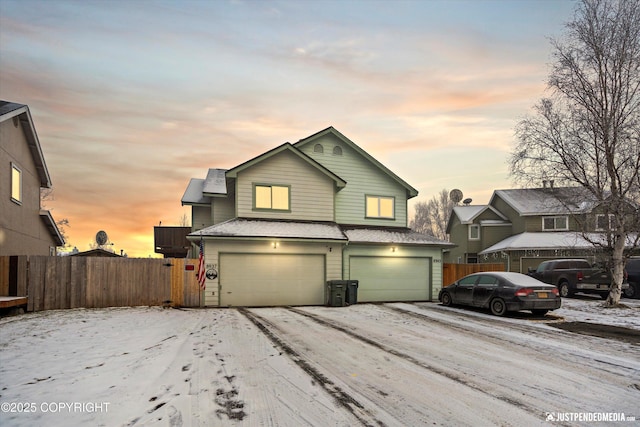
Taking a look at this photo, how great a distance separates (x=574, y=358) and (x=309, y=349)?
5137 mm

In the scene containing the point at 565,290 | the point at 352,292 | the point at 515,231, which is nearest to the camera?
the point at 352,292

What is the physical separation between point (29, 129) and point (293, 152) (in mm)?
11848

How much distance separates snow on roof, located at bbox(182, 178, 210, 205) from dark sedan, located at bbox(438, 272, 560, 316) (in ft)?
44.2

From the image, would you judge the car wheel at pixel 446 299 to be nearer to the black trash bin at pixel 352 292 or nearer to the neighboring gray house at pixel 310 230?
the neighboring gray house at pixel 310 230

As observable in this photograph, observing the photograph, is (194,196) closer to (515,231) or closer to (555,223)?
(515,231)

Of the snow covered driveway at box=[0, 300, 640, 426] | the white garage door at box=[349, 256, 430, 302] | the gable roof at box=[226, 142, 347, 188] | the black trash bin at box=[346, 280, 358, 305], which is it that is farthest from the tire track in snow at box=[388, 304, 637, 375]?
the gable roof at box=[226, 142, 347, 188]

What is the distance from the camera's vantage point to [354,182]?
20094mm

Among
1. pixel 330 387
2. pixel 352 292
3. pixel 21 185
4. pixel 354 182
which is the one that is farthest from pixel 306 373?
pixel 21 185

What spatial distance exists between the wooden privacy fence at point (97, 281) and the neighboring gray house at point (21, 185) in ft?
6.36

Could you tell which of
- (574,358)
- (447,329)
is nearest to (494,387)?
(574,358)

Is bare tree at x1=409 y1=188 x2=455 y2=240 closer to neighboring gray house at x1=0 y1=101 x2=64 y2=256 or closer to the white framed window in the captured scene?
the white framed window

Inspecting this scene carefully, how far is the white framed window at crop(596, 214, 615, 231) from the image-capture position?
1591cm

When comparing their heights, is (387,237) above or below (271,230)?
below

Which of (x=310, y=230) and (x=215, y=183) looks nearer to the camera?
(x=310, y=230)
